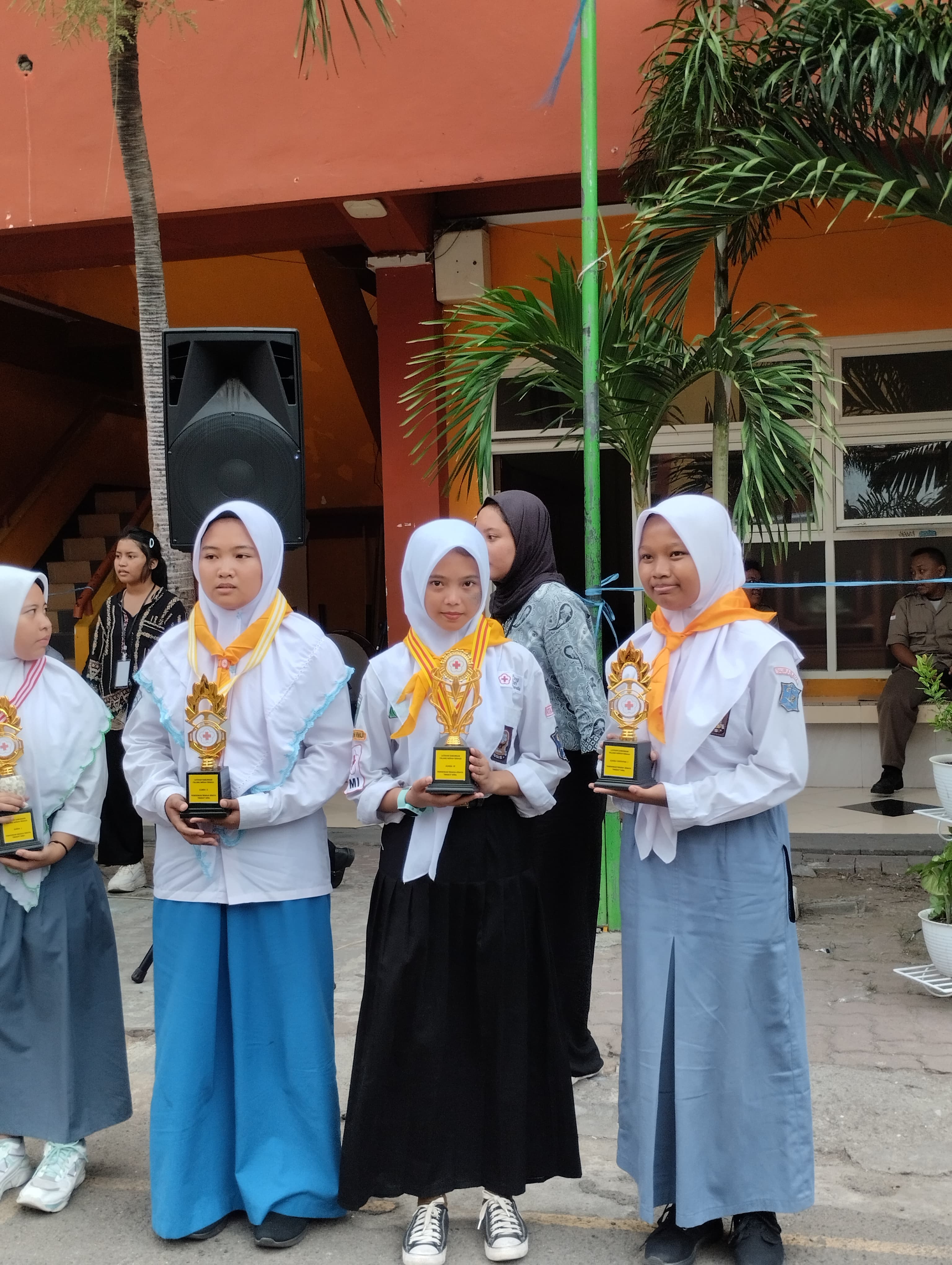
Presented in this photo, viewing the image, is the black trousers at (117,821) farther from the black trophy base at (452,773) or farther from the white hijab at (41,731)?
the black trophy base at (452,773)

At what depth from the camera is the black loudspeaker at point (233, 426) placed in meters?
3.96

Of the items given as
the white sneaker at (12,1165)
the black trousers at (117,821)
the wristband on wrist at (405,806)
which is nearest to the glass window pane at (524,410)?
the black trousers at (117,821)

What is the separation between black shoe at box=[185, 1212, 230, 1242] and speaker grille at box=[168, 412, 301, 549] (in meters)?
2.01

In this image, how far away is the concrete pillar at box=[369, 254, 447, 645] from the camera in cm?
789

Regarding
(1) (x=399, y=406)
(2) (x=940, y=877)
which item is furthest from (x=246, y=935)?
(1) (x=399, y=406)

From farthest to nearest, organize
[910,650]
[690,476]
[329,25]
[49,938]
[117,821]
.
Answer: [690,476], [910,650], [329,25], [117,821], [49,938]

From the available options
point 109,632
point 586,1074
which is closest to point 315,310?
point 109,632

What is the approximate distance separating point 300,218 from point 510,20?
6.18 feet

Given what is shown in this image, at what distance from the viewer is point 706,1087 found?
2725mm

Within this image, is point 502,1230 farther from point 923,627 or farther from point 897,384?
point 897,384

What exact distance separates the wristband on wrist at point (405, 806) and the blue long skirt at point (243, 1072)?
0.39 meters

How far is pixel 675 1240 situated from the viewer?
280 centimetres

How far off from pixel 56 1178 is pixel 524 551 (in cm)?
215

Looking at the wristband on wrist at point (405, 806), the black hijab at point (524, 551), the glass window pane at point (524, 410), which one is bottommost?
the wristband on wrist at point (405, 806)
